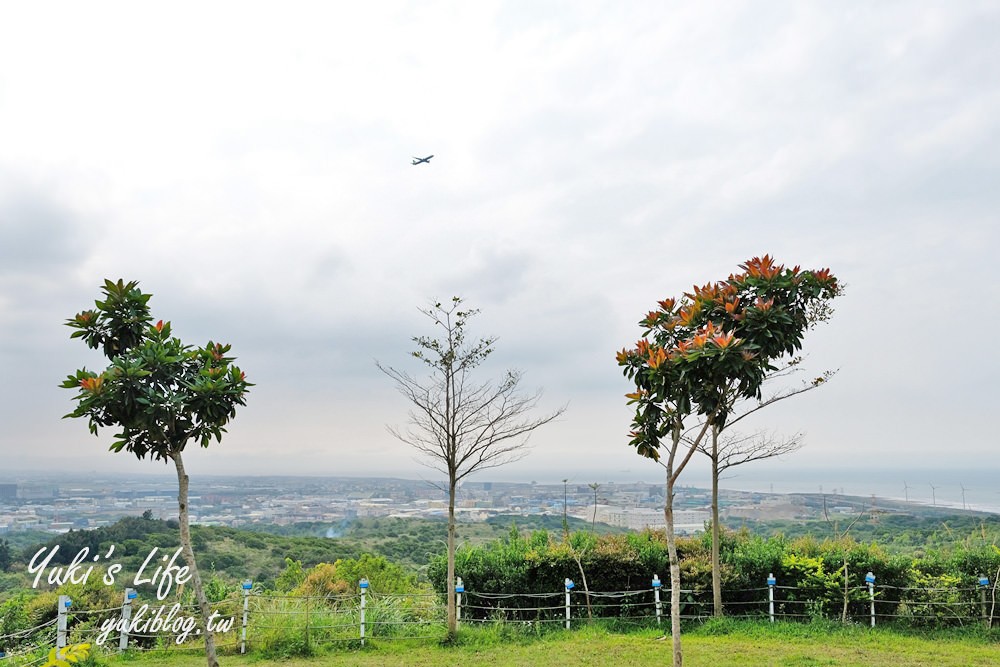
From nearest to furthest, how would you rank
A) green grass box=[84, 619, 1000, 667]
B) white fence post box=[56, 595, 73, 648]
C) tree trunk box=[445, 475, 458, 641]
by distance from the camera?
white fence post box=[56, 595, 73, 648] → green grass box=[84, 619, 1000, 667] → tree trunk box=[445, 475, 458, 641]

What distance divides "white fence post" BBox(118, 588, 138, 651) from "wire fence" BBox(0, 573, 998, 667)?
0.05ft

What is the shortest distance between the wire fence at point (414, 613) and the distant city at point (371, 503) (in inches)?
65.6

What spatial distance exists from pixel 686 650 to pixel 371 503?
20492mm

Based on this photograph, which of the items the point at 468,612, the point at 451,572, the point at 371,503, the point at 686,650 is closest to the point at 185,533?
the point at 451,572

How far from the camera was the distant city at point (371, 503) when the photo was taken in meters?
14.5

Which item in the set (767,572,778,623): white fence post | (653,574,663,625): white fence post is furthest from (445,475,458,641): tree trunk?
(767,572,778,623): white fence post

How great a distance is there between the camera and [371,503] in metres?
27.6

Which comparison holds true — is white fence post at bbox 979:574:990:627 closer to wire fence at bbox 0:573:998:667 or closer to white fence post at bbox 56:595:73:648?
wire fence at bbox 0:573:998:667

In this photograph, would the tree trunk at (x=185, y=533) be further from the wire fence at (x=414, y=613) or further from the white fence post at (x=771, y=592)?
the white fence post at (x=771, y=592)

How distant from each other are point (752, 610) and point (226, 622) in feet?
28.6

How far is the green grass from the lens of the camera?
845 centimetres

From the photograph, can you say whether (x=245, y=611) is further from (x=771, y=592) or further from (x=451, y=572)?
(x=771, y=592)

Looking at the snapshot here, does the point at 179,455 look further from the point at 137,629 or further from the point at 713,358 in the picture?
the point at 713,358

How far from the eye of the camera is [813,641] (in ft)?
31.1
